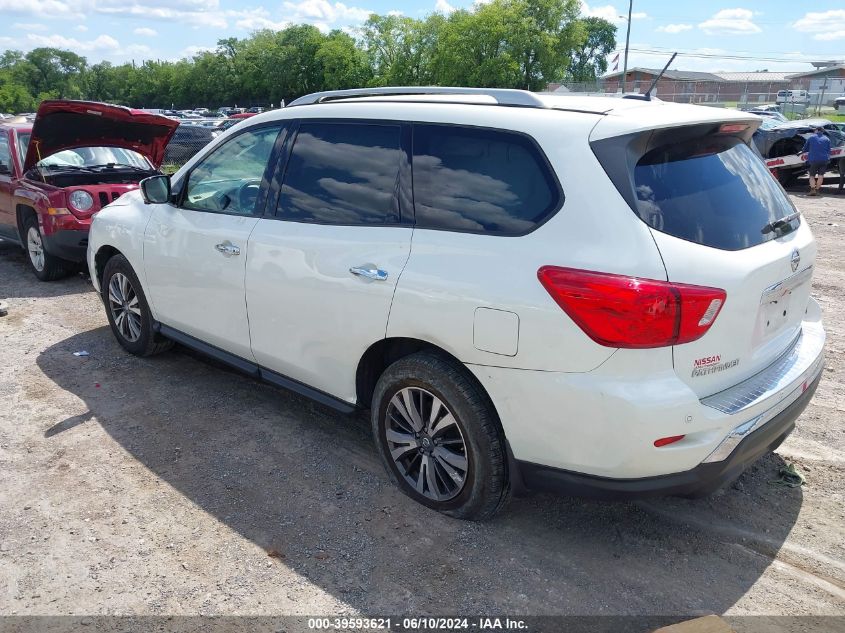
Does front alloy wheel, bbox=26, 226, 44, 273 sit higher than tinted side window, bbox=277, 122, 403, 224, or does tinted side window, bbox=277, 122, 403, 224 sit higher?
tinted side window, bbox=277, 122, 403, 224

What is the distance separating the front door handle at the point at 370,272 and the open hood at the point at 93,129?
4.78 meters

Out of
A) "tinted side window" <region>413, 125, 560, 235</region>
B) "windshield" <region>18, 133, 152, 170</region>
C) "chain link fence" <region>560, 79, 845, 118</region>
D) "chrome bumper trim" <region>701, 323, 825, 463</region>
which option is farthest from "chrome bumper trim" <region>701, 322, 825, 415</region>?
"chain link fence" <region>560, 79, 845, 118</region>

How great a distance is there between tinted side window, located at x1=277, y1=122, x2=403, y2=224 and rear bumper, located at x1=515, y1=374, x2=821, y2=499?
4.58 ft

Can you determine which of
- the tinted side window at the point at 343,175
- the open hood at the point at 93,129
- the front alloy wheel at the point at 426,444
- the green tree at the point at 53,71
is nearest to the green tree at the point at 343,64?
the green tree at the point at 53,71

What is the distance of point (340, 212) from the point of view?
3.66m

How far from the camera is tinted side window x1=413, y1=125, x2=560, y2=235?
295cm

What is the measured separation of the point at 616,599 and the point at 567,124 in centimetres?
200

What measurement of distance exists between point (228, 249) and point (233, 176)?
0.60 metres

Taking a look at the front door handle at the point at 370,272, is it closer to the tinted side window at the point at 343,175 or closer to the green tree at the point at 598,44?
the tinted side window at the point at 343,175

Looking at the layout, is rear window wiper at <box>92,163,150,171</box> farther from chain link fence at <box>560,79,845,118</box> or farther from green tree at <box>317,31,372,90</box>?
green tree at <box>317,31,372,90</box>

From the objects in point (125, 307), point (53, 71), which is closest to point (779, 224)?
point (125, 307)

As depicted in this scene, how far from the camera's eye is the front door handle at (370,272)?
3.33m

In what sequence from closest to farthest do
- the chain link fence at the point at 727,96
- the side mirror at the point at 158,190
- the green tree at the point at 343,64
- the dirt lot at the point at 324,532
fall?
1. the dirt lot at the point at 324,532
2. the side mirror at the point at 158,190
3. the chain link fence at the point at 727,96
4. the green tree at the point at 343,64

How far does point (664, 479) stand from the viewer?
2.80 m
